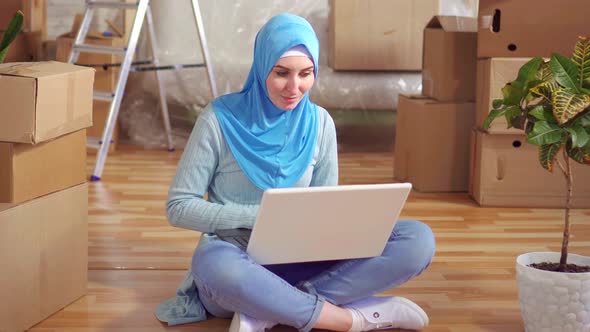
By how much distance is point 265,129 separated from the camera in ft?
6.48

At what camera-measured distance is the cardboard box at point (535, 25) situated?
318 centimetres

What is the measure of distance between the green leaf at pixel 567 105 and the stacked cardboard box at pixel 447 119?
167 cm

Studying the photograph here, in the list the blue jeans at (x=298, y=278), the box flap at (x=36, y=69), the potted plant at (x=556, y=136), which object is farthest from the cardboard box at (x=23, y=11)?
the potted plant at (x=556, y=136)

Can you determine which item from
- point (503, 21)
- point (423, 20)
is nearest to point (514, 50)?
point (503, 21)

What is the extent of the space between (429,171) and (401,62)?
0.89 m

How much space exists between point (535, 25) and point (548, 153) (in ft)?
4.84

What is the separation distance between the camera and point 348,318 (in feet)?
6.25

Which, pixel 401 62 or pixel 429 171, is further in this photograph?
pixel 401 62

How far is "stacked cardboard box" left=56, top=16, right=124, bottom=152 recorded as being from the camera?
4113 mm

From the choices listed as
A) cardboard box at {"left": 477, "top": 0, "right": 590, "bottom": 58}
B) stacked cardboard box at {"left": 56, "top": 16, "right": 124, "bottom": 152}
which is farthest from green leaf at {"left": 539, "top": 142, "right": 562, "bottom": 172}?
stacked cardboard box at {"left": 56, "top": 16, "right": 124, "bottom": 152}

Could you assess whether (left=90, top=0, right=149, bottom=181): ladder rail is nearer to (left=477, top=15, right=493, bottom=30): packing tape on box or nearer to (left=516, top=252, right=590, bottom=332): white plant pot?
(left=477, top=15, right=493, bottom=30): packing tape on box

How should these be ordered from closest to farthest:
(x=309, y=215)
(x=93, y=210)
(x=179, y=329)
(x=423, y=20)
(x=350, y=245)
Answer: (x=309, y=215) → (x=350, y=245) → (x=179, y=329) → (x=93, y=210) → (x=423, y=20)

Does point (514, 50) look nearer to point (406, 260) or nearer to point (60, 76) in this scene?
point (406, 260)

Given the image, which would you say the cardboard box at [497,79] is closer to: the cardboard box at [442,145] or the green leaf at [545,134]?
the cardboard box at [442,145]
